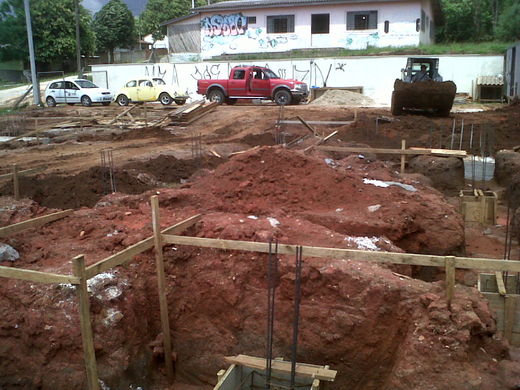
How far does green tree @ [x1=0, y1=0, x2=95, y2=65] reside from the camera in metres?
42.7

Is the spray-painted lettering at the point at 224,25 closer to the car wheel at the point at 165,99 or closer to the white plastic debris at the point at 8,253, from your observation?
the car wheel at the point at 165,99

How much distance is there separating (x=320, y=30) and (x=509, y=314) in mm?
35810

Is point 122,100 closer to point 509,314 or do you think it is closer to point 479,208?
point 479,208

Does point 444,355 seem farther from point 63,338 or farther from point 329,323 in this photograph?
point 63,338

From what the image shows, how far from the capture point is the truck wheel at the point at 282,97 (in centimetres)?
2706

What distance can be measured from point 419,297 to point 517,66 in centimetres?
2511

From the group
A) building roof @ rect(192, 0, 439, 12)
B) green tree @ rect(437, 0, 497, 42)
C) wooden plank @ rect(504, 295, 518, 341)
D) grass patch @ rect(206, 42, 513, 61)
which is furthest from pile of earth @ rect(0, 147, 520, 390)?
green tree @ rect(437, 0, 497, 42)

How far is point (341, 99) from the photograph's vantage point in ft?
97.5

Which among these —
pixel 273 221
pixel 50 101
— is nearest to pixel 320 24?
pixel 50 101

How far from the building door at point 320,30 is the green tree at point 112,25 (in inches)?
982

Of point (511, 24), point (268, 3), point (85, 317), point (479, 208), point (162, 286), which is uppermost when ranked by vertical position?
point (268, 3)

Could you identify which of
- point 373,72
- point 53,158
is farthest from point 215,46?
point 53,158

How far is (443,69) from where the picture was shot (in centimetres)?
3234

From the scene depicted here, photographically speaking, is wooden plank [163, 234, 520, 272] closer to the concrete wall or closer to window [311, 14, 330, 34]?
the concrete wall
